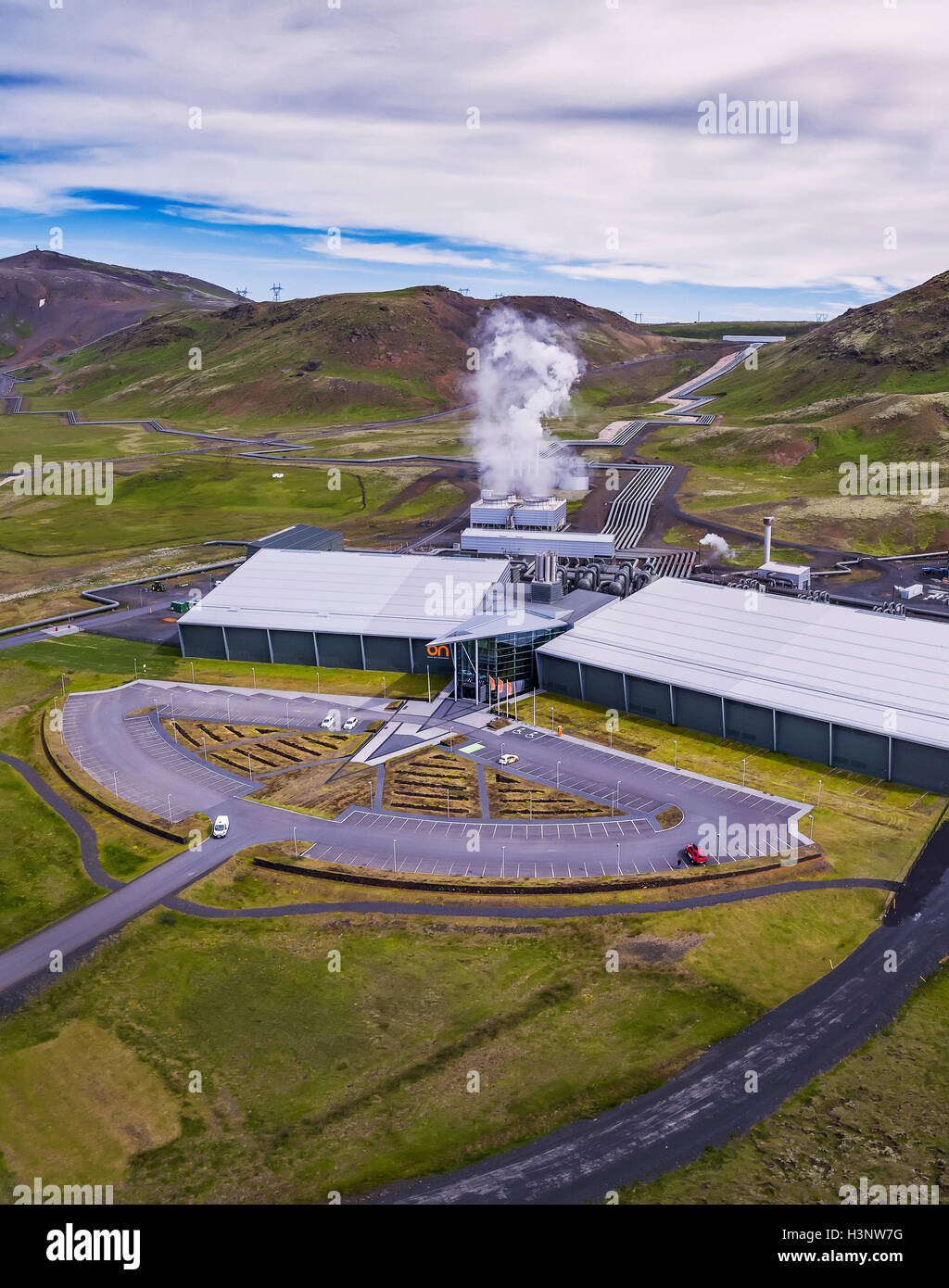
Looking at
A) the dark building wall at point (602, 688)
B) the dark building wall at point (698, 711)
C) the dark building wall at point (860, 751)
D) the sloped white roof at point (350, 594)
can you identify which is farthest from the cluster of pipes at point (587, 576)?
the dark building wall at point (860, 751)

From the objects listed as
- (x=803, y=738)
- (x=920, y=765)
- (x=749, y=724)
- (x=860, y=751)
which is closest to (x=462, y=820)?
(x=749, y=724)

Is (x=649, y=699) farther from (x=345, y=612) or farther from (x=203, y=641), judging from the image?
(x=203, y=641)

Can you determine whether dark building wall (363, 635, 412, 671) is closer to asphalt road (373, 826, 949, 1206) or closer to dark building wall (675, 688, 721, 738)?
dark building wall (675, 688, 721, 738)

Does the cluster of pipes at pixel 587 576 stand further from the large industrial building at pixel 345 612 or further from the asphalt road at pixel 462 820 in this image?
the asphalt road at pixel 462 820

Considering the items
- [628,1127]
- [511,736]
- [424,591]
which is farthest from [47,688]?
[628,1127]

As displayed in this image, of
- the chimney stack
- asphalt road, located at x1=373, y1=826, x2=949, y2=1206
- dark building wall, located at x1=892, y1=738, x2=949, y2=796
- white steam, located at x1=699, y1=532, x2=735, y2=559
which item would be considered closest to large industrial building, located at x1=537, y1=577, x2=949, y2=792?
dark building wall, located at x1=892, y1=738, x2=949, y2=796

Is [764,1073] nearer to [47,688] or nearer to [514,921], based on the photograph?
[514,921]
